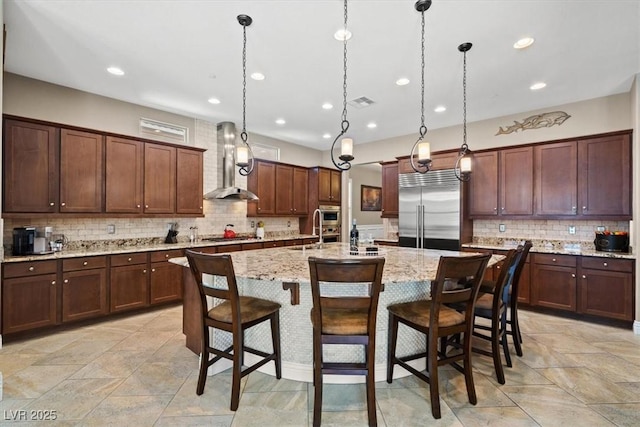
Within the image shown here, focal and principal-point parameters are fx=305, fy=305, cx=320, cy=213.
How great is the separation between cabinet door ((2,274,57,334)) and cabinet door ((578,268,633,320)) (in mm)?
6510

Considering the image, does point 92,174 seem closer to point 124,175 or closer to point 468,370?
point 124,175

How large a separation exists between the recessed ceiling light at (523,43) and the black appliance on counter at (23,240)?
5626mm

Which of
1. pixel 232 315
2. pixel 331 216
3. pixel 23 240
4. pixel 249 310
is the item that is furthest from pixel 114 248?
pixel 331 216

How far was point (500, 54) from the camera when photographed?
126 inches

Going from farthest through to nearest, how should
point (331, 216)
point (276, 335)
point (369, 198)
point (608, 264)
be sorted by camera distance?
point (369, 198), point (331, 216), point (608, 264), point (276, 335)

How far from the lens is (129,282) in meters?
4.05

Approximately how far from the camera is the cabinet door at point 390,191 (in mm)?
6189

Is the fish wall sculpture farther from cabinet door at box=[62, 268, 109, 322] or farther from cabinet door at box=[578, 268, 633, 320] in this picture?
cabinet door at box=[62, 268, 109, 322]

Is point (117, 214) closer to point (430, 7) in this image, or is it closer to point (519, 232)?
point (430, 7)

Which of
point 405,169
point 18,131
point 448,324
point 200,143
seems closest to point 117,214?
point 18,131

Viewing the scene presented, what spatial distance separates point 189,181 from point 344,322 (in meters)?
3.99

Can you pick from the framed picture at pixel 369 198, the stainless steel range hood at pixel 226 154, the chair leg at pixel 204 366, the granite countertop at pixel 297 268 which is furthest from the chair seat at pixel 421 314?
the framed picture at pixel 369 198

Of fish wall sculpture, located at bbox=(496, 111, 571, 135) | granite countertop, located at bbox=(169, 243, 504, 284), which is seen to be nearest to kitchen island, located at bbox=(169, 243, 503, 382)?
granite countertop, located at bbox=(169, 243, 504, 284)

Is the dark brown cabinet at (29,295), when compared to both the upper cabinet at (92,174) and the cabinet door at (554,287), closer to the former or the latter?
the upper cabinet at (92,174)
